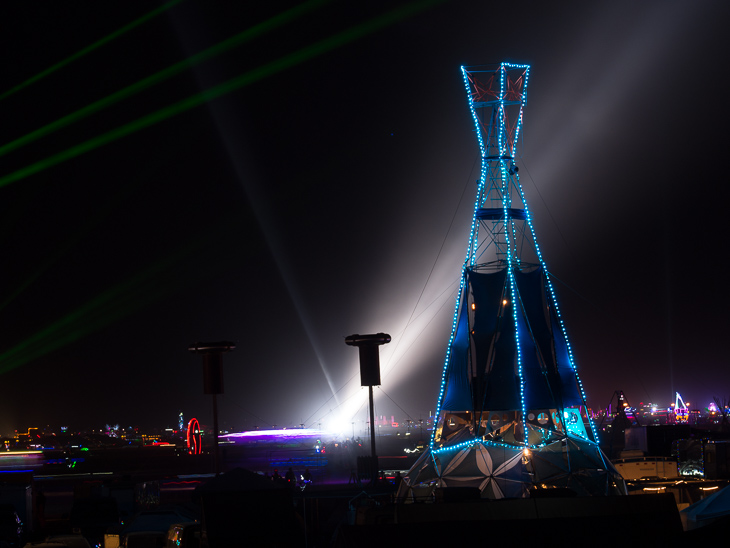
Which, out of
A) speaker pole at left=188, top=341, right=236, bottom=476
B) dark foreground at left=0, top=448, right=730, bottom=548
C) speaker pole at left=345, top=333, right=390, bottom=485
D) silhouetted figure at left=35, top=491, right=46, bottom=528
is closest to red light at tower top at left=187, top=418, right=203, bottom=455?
speaker pole at left=188, top=341, right=236, bottom=476

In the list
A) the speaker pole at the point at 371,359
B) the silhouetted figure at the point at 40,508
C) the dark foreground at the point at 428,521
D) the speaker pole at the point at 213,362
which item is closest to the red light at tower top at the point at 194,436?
the speaker pole at the point at 213,362

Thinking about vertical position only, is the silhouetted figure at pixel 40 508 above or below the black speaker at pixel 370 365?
below

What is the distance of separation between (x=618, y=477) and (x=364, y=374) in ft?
35.5

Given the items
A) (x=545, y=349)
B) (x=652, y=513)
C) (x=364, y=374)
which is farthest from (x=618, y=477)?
(x=652, y=513)

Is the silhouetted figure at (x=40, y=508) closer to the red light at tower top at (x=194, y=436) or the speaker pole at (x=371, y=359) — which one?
the speaker pole at (x=371, y=359)

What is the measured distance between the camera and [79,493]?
3428 cm

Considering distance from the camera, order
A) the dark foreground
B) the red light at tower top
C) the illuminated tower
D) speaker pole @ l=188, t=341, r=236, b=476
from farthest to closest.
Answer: the red light at tower top, speaker pole @ l=188, t=341, r=236, b=476, the illuminated tower, the dark foreground

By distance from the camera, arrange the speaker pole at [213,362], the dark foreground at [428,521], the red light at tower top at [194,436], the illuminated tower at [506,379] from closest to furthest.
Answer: the dark foreground at [428,521]
the illuminated tower at [506,379]
the speaker pole at [213,362]
the red light at tower top at [194,436]

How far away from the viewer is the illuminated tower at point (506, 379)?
26.1m

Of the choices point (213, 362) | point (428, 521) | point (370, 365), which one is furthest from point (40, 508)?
point (428, 521)

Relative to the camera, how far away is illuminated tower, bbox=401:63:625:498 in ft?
85.6

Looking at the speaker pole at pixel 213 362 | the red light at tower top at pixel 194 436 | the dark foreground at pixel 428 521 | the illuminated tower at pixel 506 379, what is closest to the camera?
the dark foreground at pixel 428 521

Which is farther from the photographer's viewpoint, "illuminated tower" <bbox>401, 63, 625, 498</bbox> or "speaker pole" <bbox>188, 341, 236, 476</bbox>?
"speaker pole" <bbox>188, 341, 236, 476</bbox>

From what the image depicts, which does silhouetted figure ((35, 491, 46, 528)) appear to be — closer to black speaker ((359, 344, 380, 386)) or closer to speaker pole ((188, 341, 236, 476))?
speaker pole ((188, 341, 236, 476))
